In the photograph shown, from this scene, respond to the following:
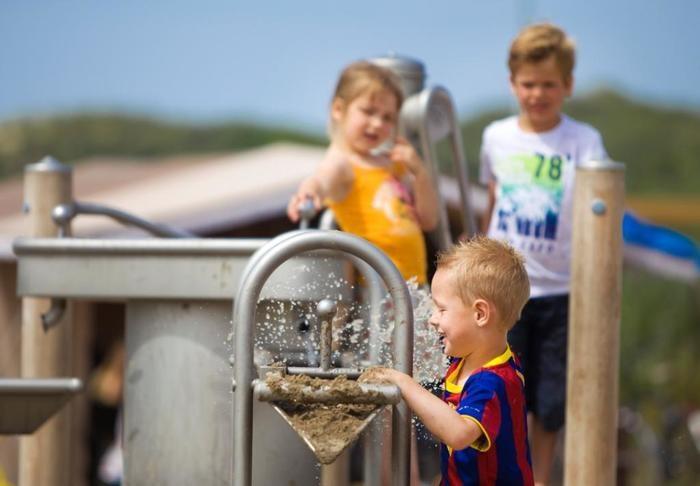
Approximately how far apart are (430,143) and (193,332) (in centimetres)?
132

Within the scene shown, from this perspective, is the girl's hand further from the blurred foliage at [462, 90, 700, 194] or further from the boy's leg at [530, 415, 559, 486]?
the blurred foliage at [462, 90, 700, 194]

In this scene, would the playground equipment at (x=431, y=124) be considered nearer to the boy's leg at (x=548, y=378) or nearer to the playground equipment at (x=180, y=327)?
the boy's leg at (x=548, y=378)

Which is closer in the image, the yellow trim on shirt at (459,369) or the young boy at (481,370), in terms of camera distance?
the young boy at (481,370)

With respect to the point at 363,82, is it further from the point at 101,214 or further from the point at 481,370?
the point at 481,370

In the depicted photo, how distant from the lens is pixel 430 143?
4789mm

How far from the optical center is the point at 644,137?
129 ft

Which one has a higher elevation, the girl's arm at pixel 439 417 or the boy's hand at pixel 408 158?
the boy's hand at pixel 408 158

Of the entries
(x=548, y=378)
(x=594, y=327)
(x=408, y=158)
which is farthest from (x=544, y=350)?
(x=408, y=158)

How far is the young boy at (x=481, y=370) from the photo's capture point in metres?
3.05

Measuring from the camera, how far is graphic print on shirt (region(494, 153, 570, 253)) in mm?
4559

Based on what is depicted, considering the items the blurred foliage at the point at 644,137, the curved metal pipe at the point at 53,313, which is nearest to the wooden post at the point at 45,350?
the curved metal pipe at the point at 53,313

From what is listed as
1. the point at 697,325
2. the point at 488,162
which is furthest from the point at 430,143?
the point at 697,325

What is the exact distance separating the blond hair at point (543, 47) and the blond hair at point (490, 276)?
1539mm

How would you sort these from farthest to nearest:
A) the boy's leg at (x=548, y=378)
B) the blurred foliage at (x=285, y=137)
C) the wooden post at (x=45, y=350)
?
the blurred foliage at (x=285, y=137) → the wooden post at (x=45, y=350) → the boy's leg at (x=548, y=378)
